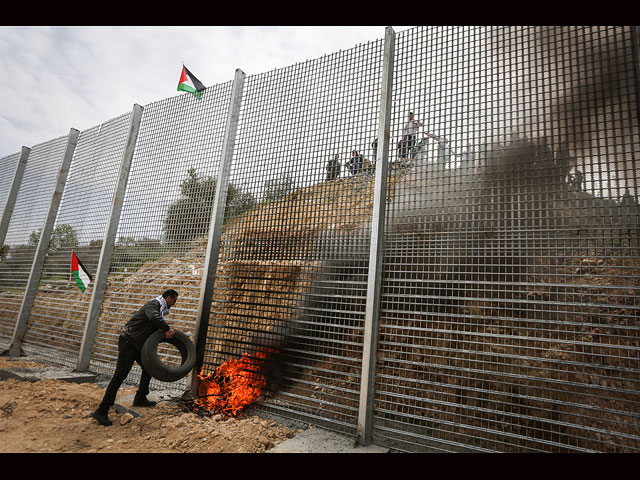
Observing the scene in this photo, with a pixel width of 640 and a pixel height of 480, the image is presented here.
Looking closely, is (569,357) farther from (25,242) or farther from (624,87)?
(25,242)

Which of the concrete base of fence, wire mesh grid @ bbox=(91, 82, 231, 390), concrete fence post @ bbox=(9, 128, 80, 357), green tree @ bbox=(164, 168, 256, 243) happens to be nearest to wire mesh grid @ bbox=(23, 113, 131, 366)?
concrete fence post @ bbox=(9, 128, 80, 357)

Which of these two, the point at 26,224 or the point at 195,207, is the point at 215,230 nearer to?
the point at 195,207

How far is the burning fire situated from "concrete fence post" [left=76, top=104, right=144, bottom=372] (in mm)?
2918

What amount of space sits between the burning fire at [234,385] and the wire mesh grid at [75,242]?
141 inches

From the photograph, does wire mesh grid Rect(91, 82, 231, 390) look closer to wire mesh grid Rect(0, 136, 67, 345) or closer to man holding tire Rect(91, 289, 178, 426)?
man holding tire Rect(91, 289, 178, 426)

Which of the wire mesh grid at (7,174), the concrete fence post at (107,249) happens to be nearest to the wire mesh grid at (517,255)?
the concrete fence post at (107,249)

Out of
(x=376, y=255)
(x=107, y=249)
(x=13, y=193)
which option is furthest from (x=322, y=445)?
(x=13, y=193)

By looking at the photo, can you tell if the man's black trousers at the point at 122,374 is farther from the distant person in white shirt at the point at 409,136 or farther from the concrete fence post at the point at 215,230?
the distant person in white shirt at the point at 409,136

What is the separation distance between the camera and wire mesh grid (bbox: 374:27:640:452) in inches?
126

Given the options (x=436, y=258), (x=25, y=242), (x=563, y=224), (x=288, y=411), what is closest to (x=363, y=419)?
(x=288, y=411)

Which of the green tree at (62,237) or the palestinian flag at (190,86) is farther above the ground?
the palestinian flag at (190,86)

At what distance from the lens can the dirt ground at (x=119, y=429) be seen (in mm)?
3598

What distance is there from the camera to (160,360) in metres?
4.62

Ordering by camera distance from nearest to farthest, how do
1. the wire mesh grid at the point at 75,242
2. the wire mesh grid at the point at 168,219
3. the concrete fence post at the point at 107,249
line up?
1. the wire mesh grid at the point at 168,219
2. the concrete fence post at the point at 107,249
3. the wire mesh grid at the point at 75,242
